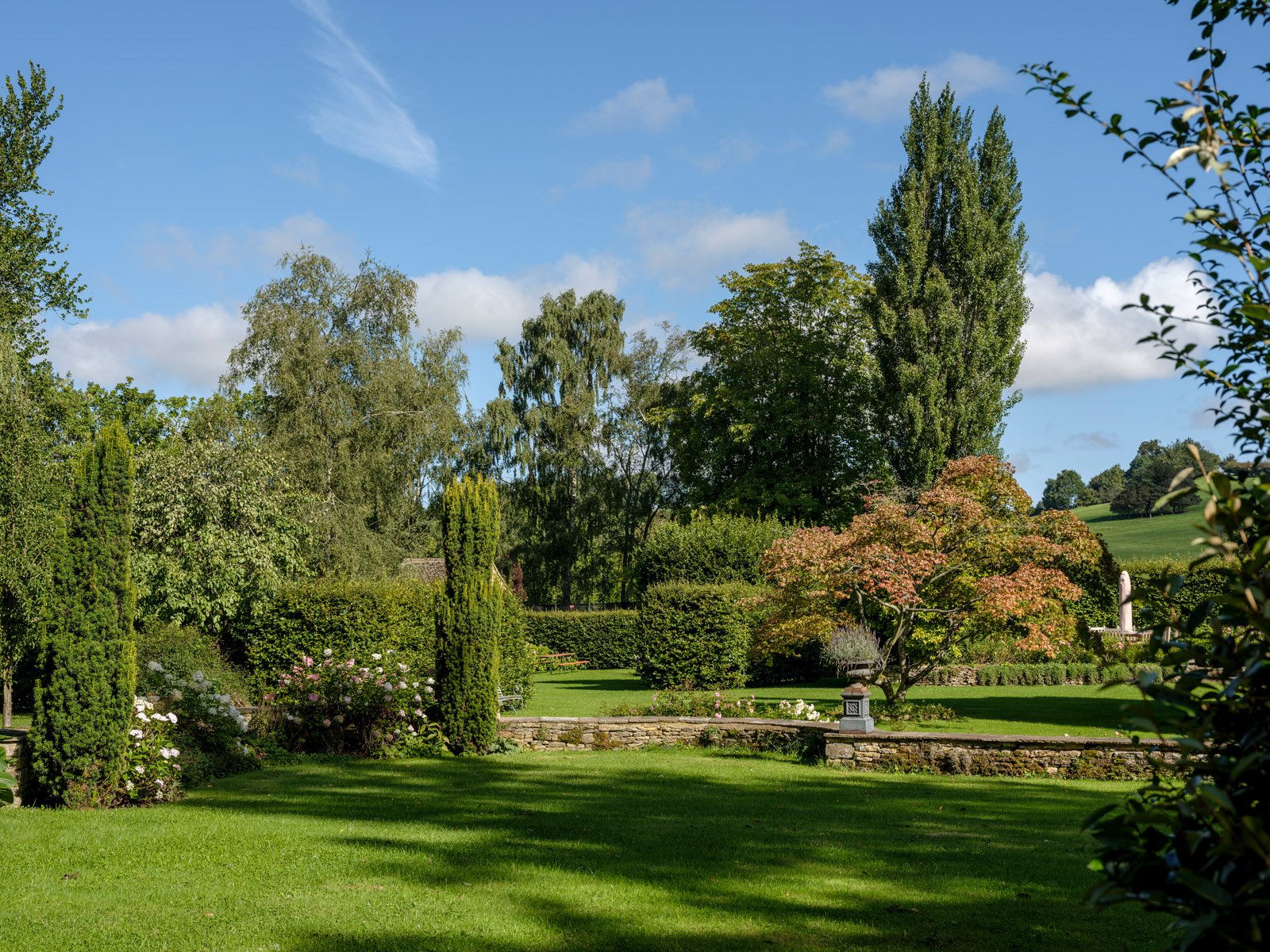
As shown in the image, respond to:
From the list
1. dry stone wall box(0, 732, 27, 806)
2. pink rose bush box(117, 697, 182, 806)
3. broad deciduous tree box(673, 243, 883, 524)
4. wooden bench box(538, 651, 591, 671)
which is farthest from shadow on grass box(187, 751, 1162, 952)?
broad deciduous tree box(673, 243, 883, 524)

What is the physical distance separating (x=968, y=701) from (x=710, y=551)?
9.47m

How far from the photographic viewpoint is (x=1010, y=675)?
75.7 ft

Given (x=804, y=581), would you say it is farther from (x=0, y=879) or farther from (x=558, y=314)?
(x=558, y=314)

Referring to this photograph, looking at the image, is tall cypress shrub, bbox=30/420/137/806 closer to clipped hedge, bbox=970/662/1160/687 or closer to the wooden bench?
the wooden bench

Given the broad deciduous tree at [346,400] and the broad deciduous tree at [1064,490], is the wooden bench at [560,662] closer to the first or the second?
the broad deciduous tree at [346,400]

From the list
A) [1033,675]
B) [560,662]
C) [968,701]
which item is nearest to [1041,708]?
[968,701]

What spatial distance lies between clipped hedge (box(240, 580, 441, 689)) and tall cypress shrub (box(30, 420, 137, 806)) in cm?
908

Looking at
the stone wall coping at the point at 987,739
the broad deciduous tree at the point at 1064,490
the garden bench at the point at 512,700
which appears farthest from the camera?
the broad deciduous tree at the point at 1064,490

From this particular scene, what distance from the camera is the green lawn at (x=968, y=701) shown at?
14586 millimetres

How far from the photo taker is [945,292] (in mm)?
29000

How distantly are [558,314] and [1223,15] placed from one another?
3697cm

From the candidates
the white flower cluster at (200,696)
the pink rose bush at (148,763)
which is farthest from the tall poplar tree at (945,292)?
the pink rose bush at (148,763)

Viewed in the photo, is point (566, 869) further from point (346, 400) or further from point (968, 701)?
point (346, 400)

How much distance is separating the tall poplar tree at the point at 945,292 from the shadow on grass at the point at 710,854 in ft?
62.9
